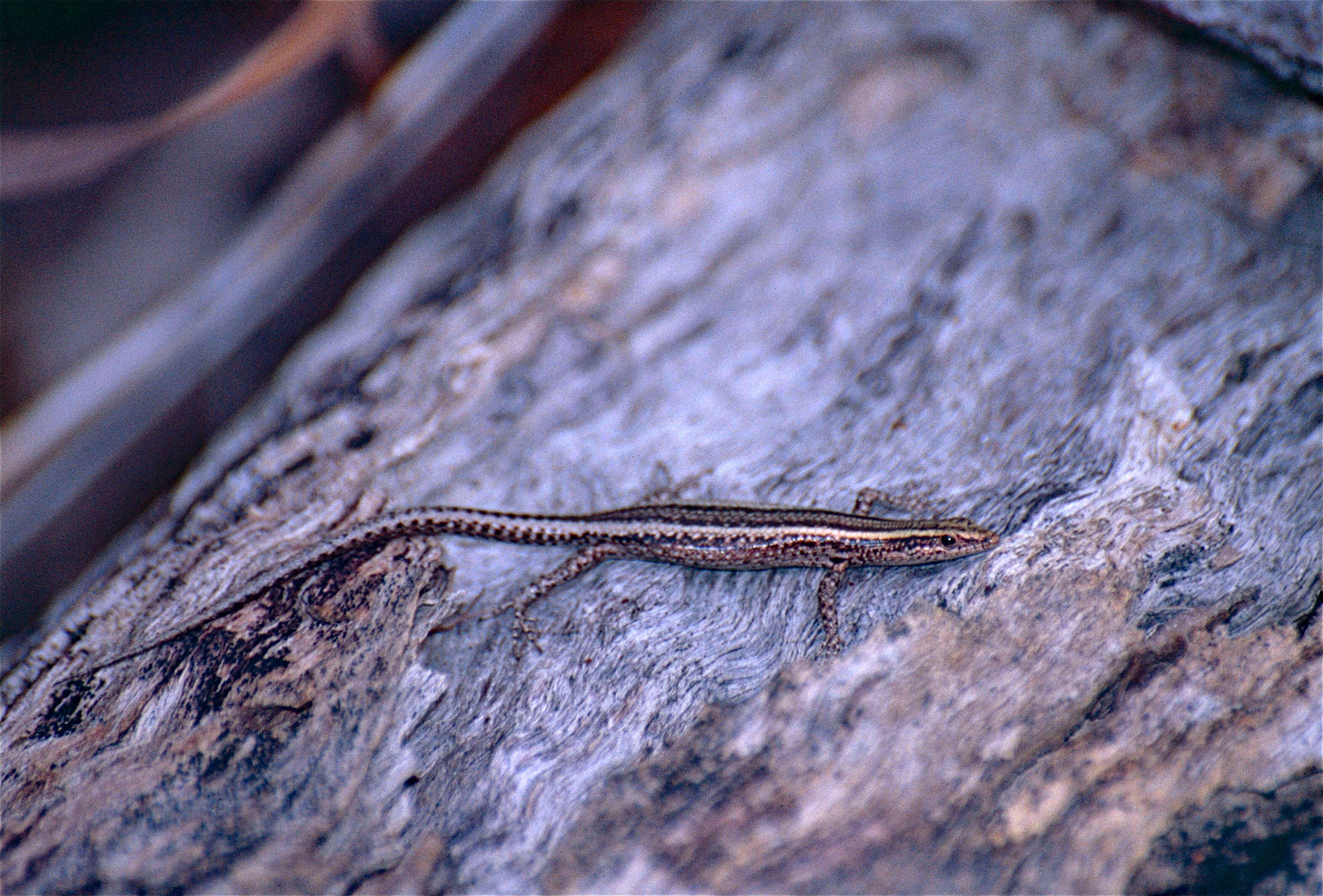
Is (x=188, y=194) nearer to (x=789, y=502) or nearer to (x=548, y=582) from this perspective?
(x=548, y=582)

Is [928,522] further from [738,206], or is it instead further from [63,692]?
[63,692]

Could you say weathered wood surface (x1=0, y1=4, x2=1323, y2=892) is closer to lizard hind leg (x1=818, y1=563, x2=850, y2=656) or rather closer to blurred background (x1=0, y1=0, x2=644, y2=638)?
lizard hind leg (x1=818, y1=563, x2=850, y2=656)

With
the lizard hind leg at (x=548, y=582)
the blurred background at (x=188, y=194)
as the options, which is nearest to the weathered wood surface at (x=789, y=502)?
the lizard hind leg at (x=548, y=582)

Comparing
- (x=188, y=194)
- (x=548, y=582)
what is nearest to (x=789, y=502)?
(x=548, y=582)

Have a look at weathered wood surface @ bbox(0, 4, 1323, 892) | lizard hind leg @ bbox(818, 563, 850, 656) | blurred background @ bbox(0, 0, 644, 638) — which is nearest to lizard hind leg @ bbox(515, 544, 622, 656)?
weathered wood surface @ bbox(0, 4, 1323, 892)

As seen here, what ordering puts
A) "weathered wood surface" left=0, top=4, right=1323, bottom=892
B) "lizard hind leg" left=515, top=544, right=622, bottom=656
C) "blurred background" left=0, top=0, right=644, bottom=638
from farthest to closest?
"blurred background" left=0, top=0, right=644, bottom=638 < "lizard hind leg" left=515, top=544, right=622, bottom=656 < "weathered wood surface" left=0, top=4, right=1323, bottom=892

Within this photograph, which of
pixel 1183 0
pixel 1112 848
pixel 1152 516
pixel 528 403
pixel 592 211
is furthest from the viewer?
pixel 592 211

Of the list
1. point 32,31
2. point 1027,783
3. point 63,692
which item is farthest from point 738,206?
point 32,31
